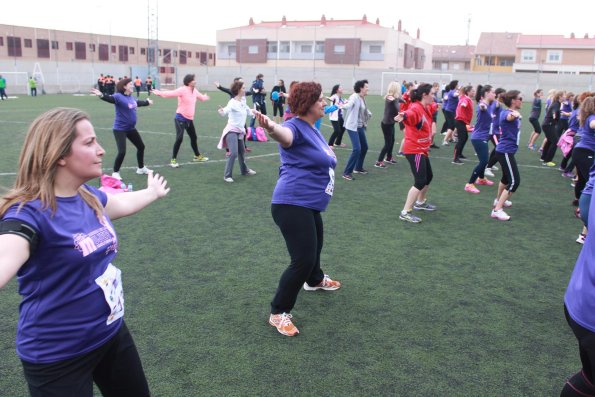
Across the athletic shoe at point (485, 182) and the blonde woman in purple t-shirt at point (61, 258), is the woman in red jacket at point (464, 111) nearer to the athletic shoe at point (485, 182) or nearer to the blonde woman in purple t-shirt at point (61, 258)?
the athletic shoe at point (485, 182)

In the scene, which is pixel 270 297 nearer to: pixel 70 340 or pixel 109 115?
pixel 70 340

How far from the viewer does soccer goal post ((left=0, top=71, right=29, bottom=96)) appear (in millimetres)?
40319

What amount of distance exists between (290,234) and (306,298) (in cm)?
124

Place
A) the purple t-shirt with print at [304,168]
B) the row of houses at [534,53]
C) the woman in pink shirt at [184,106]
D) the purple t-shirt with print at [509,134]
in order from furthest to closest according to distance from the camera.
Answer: the row of houses at [534,53]
the woman in pink shirt at [184,106]
the purple t-shirt with print at [509,134]
the purple t-shirt with print at [304,168]

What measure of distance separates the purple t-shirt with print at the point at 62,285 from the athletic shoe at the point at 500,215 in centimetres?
698

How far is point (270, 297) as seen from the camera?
4.91 metres

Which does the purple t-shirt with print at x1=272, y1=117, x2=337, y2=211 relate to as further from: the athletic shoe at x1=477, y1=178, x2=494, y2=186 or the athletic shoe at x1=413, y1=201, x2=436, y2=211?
the athletic shoe at x1=477, y1=178, x2=494, y2=186

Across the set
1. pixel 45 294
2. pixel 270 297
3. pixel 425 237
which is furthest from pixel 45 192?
pixel 425 237

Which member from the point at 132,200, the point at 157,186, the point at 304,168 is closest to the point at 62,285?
the point at 132,200

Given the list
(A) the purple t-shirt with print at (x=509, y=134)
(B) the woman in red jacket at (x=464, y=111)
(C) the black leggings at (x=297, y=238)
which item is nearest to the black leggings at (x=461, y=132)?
(B) the woman in red jacket at (x=464, y=111)

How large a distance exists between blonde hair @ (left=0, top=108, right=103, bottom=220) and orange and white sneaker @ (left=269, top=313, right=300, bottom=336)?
8.50 feet

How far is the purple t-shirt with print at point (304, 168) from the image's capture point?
3.92m

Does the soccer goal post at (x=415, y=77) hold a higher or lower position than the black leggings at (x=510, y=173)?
higher

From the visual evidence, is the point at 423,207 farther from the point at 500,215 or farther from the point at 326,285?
the point at 326,285
